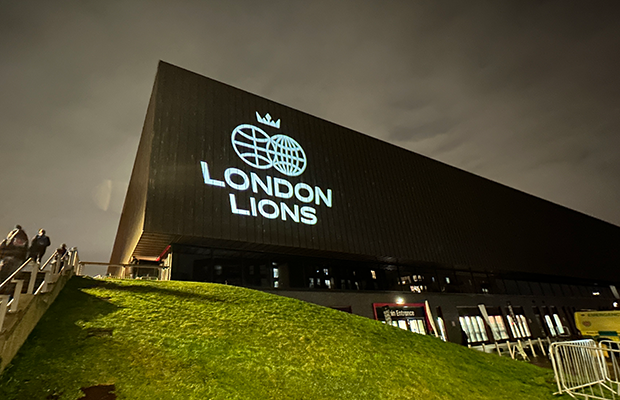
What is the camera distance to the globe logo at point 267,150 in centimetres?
2175

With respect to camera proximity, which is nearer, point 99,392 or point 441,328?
point 99,392

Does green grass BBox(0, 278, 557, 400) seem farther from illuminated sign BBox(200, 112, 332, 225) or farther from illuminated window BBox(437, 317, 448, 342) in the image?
illuminated window BBox(437, 317, 448, 342)

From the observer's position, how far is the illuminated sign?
2038cm

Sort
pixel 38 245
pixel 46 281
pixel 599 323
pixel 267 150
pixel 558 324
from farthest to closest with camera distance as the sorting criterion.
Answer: pixel 558 324 → pixel 599 323 → pixel 267 150 → pixel 38 245 → pixel 46 281

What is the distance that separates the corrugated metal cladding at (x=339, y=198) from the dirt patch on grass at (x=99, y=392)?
461 inches

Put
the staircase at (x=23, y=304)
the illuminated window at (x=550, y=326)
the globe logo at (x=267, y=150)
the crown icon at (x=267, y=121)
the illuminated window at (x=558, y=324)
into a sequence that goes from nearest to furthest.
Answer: the staircase at (x=23, y=304), the globe logo at (x=267, y=150), the crown icon at (x=267, y=121), the illuminated window at (x=550, y=326), the illuminated window at (x=558, y=324)

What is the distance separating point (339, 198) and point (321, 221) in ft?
9.67

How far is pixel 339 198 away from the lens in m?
25.3

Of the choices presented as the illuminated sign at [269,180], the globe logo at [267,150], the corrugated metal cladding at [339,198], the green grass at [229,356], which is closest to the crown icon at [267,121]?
the illuminated sign at [269,180]

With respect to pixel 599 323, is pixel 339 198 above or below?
above

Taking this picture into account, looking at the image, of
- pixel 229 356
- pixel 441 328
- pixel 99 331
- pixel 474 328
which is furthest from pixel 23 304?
pixel 474 328

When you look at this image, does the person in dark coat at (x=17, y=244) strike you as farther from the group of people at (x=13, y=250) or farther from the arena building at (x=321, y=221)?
the arena building at (x=321, y=221)

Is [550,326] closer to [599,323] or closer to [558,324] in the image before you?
[558,324]

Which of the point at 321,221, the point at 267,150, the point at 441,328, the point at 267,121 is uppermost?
the point at 267,121
